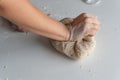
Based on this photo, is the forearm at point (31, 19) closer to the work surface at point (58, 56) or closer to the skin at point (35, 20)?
the skin at point (35, 20)

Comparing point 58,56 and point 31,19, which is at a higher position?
point 31,19

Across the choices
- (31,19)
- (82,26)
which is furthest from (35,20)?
(82,26)

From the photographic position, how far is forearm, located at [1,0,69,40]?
26.3 inches

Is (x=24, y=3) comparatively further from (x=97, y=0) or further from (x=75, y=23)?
(x=97, y=0)

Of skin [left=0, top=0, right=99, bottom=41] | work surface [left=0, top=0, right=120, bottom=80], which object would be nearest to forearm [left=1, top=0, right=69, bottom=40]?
skin [left=0, top=0, right=99, bottom=41]

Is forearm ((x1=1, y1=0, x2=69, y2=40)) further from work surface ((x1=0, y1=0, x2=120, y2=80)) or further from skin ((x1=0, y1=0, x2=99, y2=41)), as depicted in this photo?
work surface ((x1=0, y1=0, x2=120, y2=80))

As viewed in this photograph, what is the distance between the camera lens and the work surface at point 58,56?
2.80 feet

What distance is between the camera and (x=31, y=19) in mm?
737

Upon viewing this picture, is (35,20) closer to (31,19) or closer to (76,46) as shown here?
(31,19)

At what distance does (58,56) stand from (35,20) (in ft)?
0.68

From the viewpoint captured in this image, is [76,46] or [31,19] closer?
[31,19]

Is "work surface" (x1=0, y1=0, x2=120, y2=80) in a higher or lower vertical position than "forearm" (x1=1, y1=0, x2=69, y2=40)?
lower

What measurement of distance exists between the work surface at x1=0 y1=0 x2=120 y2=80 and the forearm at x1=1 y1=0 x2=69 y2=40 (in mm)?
109

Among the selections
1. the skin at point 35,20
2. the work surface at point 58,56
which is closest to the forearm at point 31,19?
the skin at point 35,20
